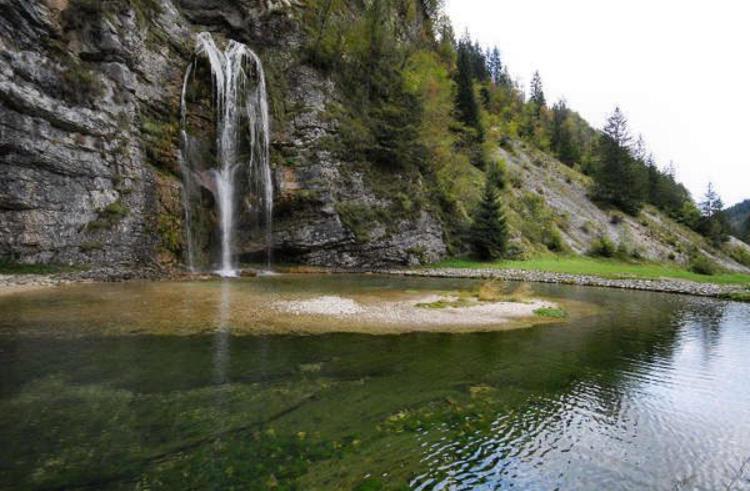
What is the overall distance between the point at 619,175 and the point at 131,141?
61253mm

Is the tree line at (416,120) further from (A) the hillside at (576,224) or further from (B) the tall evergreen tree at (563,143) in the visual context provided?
(B) the tall evergreen tree at (563,143)

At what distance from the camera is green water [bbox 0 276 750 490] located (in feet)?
17.0

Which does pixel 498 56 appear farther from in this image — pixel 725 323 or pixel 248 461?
pixel 248 461

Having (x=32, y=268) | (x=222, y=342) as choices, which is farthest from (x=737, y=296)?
(x=32, y=268)

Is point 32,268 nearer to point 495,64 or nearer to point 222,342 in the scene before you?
point 222,342

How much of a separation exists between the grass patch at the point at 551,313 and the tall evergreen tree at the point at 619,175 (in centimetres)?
5275

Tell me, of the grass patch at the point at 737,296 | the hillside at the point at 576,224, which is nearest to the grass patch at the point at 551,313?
the grass patch at the point at 737,296

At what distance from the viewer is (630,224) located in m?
56.2

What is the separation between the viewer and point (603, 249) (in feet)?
159

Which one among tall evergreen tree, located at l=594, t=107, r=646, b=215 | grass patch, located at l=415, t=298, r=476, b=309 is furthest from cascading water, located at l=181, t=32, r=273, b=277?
tall evergreen tree, located at l=594, t=107, r=646, b=215

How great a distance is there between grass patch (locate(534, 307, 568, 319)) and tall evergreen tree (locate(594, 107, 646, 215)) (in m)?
52.8

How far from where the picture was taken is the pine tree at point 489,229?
132 feet

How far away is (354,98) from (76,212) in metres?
25.6

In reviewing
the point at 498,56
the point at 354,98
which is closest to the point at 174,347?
the point at 354,98
